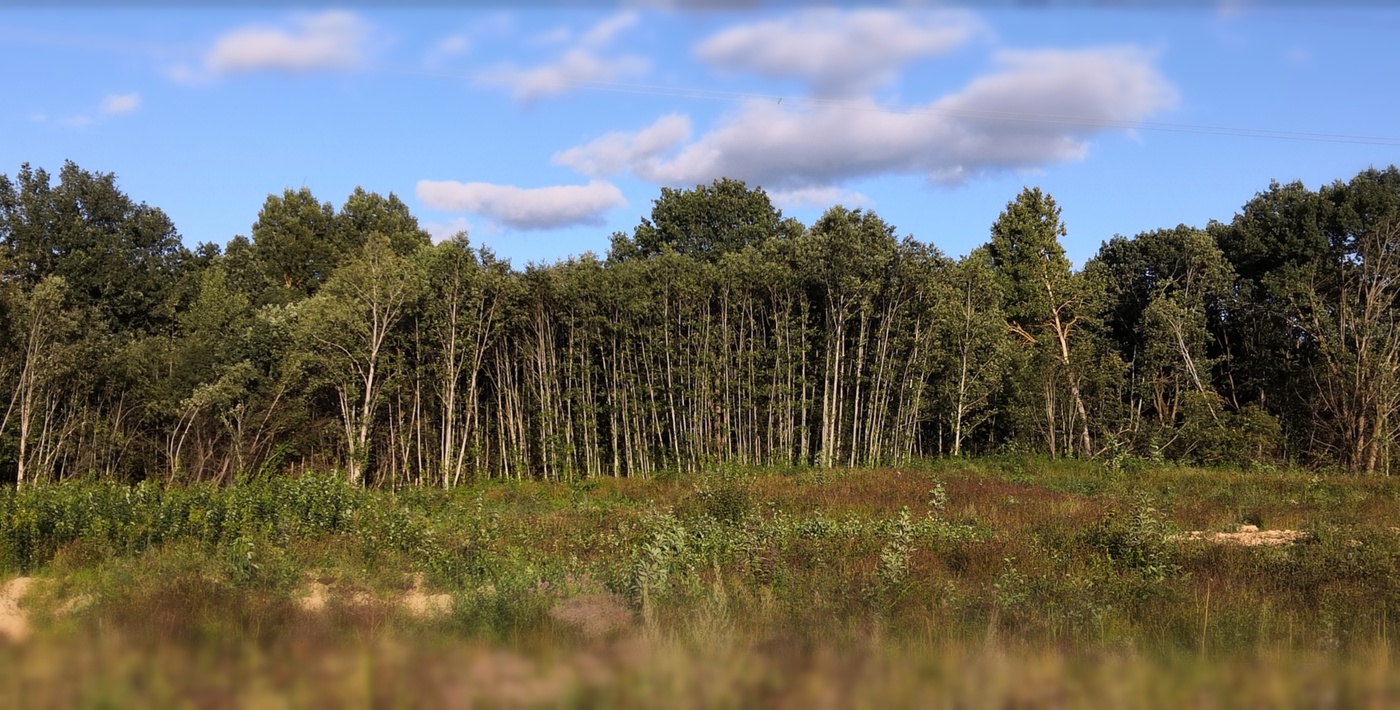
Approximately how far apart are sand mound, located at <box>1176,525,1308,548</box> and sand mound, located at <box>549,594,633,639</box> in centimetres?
701

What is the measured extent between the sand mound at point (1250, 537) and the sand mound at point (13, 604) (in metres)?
11.2

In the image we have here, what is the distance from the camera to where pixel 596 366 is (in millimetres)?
21922

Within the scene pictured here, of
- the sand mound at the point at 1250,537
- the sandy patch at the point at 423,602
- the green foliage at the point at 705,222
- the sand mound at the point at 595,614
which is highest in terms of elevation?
the green foliage at the point at 705,222

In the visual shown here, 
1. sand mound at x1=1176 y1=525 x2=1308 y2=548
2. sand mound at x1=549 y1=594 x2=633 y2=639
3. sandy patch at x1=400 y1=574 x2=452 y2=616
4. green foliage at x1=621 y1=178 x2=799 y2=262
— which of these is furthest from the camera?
green foliage at x1=621 y1=178 x2=799 y2=262

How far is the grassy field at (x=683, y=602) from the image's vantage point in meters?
1.08

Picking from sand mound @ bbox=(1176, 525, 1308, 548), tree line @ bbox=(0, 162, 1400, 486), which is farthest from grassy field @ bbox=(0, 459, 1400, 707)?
tree line @ bbox=(0, 162, 1400, 486)

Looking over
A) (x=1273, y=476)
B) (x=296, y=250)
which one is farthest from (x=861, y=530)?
(x=296, y=250)

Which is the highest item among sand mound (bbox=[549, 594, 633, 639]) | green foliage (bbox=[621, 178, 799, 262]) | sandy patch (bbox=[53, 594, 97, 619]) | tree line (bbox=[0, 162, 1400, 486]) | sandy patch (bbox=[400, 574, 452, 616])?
green foliage (bbox=[621, 178, 799, 262])

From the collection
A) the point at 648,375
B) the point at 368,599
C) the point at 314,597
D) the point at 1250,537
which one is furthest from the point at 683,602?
the point at 648,375

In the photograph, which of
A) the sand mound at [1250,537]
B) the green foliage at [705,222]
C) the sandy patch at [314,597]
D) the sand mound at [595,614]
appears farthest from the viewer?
the green foliage at [705,222]

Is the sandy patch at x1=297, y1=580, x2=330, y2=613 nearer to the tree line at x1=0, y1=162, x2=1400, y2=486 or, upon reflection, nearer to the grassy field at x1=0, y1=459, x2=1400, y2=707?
the grassy field at x1=0, y1=459, x2=1400, y2=707

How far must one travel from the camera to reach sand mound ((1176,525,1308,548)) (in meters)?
9.94

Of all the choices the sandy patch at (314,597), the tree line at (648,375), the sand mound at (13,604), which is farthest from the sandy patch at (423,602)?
the tree line at (648,375)

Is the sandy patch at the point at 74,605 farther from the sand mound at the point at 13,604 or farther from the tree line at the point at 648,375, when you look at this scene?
the tree line at the point at 648,375
